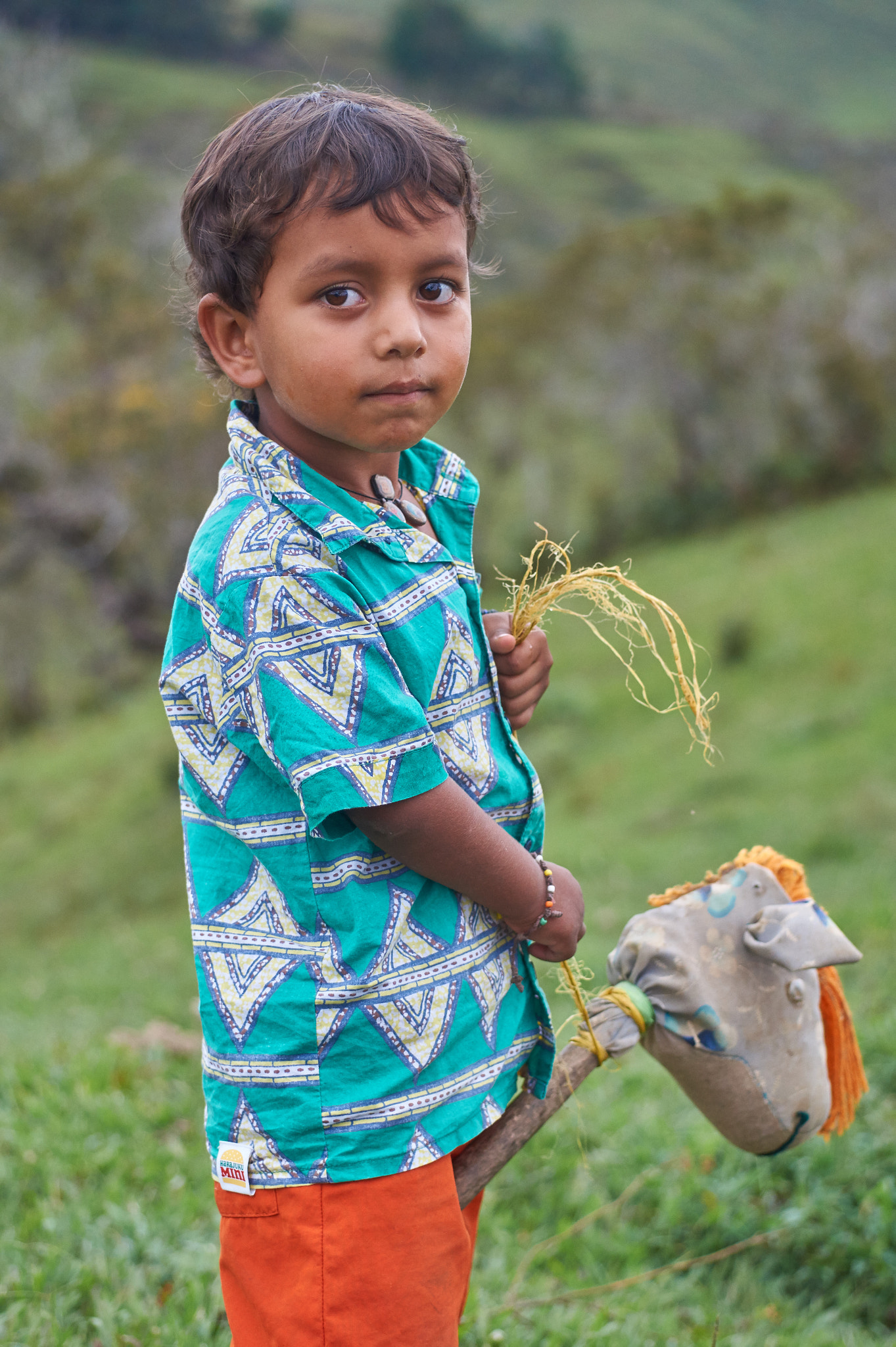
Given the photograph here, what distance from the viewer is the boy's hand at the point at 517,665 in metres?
1.76

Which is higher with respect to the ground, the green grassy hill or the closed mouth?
the green grassy hill

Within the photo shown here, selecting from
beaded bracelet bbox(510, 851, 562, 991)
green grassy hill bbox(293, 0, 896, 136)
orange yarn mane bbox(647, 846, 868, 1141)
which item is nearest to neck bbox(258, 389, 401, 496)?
beaded bracelet bbox(510, 851, 562, 991)

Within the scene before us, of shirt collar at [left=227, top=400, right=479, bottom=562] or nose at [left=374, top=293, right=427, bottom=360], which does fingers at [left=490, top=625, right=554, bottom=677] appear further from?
nose at [left=374, top=293, right=427, bottom=360]

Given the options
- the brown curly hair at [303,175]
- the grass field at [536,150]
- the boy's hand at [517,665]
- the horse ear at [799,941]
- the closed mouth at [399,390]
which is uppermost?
the grass field at [536,150]

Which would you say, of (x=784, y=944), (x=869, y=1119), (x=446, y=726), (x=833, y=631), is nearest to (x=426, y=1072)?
(x=446, y=726)

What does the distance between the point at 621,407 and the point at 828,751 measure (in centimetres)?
1234

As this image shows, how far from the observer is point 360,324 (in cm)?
147

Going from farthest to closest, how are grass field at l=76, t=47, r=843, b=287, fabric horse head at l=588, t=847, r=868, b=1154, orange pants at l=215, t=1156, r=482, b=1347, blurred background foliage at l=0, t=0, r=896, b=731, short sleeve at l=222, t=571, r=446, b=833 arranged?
grass field at l=76, t=47, r=843, b=287, blurred background foliage at l=0, t=0, r=896, b=731, fabric horse head at l=588, t=847, r=868, b=1154, orange pants at l=215, t=1156, r=482, b=1347, short sleeve at l=222, t=571, r=446, b=833

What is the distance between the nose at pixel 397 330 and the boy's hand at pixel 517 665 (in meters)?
0.45

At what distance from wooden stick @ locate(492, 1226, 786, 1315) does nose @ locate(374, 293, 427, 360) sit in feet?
6.52

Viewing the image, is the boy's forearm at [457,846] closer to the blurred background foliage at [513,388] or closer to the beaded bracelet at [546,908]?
the beaded bracelet at [546,908]

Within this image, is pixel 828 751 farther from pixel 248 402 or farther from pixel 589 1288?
pixel 248 402

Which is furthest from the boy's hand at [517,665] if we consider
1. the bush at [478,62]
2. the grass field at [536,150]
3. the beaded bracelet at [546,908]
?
the bush at [478,62]

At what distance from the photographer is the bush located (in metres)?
50.5
